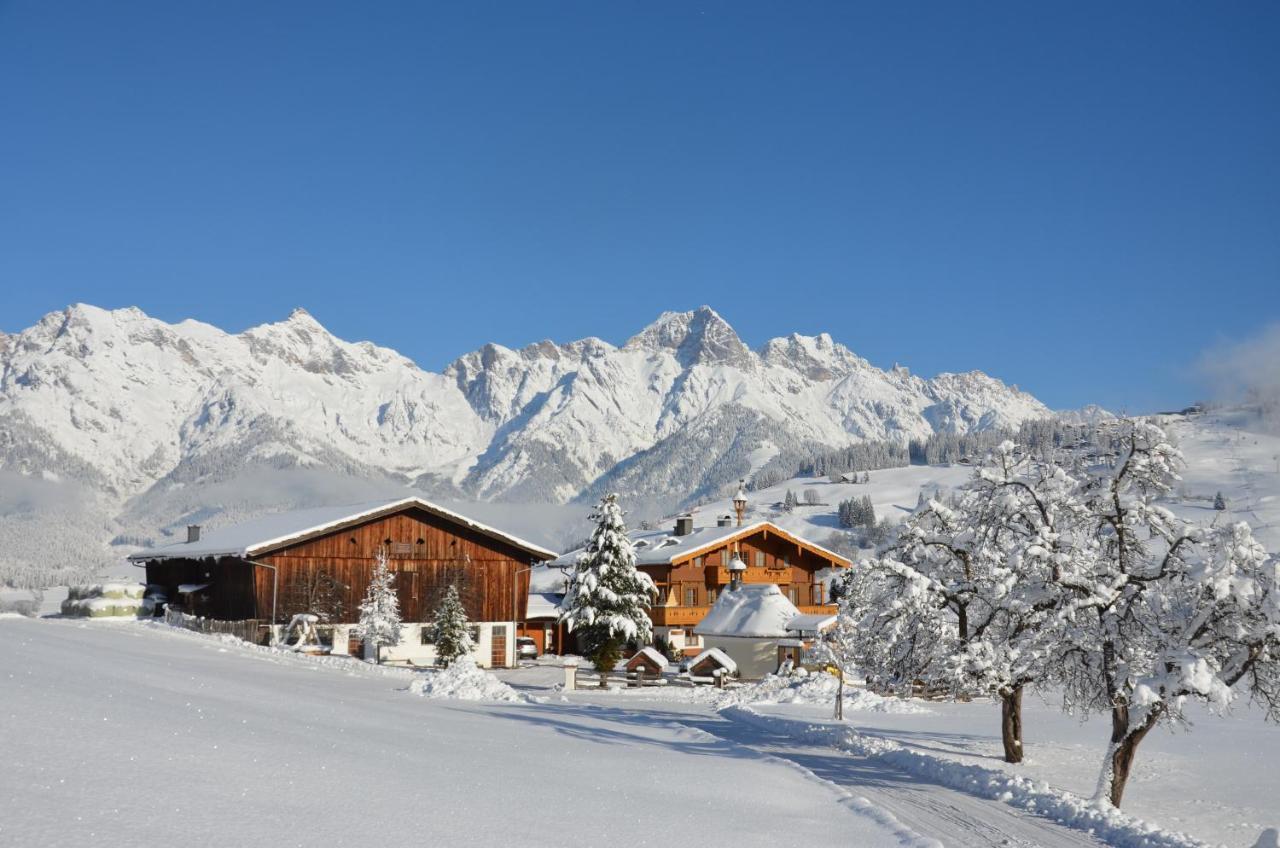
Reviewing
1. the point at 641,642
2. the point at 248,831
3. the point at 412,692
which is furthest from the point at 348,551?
the point at 248,831

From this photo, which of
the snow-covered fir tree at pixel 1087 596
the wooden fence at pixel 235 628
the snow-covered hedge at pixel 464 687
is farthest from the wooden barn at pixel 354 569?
the snow-covered fir tree at pixel 1087 596

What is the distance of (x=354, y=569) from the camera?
171 feet

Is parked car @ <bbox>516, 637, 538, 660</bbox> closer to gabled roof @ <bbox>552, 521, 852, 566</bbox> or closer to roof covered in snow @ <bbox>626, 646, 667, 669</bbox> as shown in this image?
gabled roof @ <bbox>552, 521, 852, 566</bbox>

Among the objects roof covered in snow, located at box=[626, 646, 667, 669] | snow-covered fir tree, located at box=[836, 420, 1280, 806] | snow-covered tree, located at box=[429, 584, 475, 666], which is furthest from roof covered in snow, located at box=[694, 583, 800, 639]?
snow-covered fir tree, located at box=[836, 420, 1280, 806]

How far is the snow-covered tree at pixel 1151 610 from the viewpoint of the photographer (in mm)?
18766

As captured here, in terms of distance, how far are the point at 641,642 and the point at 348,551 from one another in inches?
635

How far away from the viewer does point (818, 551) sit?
7500cm

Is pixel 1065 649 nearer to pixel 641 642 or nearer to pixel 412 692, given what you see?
pixel 412 692

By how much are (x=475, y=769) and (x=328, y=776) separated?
10.6ft

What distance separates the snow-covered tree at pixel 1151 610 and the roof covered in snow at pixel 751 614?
1295 inches

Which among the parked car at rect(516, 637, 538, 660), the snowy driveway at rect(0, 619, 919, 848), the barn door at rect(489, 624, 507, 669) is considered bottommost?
the parked car at rect(516, 637, 538, 660)

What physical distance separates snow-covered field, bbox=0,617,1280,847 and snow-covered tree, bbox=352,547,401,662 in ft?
50.4

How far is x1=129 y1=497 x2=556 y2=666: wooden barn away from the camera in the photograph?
163 feet

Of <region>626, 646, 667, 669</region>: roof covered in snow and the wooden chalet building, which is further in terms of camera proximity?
the wooden chalet building
